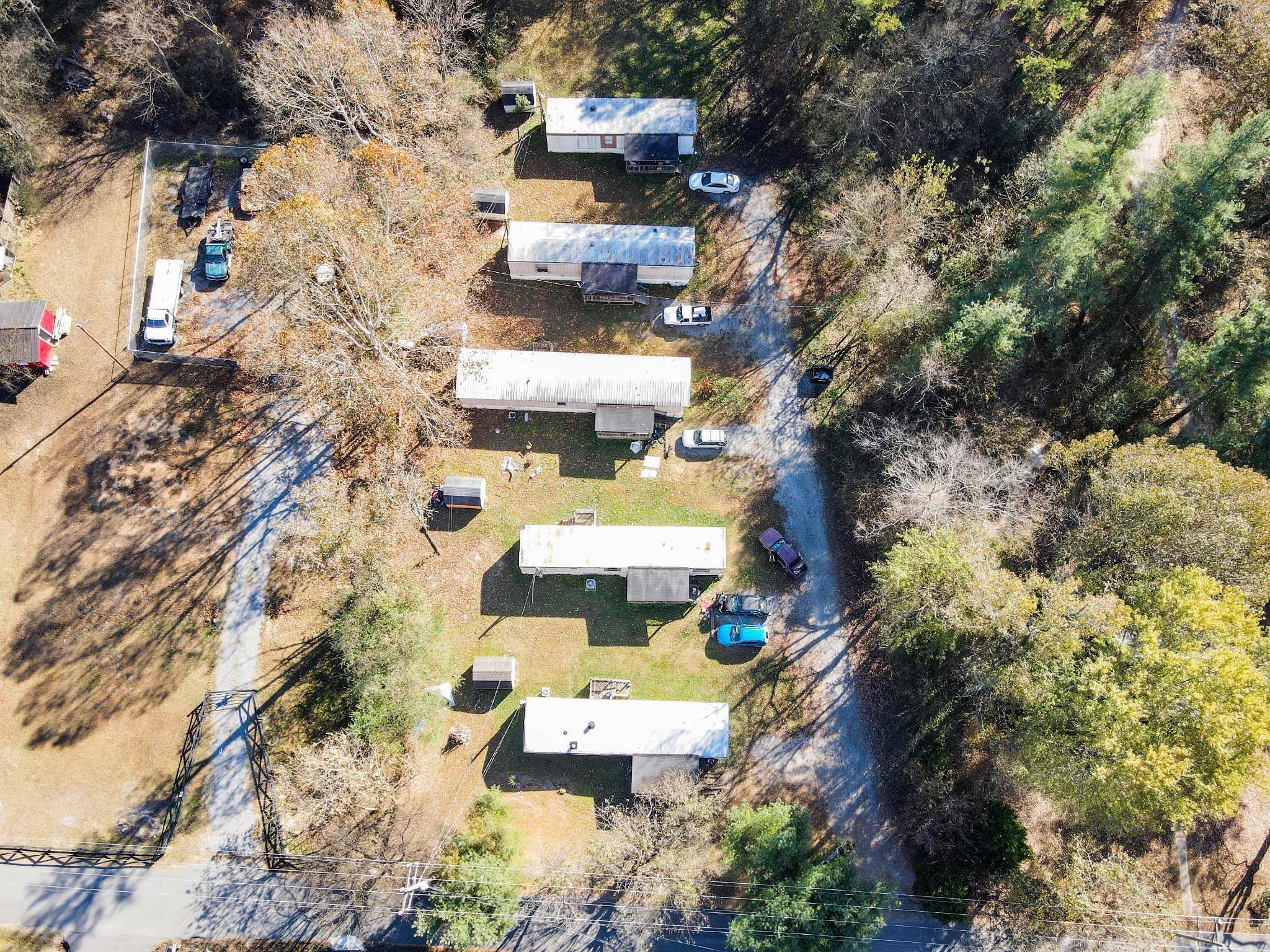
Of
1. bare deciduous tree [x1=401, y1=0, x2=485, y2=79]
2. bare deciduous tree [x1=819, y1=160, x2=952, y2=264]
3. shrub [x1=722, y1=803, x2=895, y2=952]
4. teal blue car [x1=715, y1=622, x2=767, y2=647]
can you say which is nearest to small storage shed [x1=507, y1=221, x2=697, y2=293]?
bare deciduous tree [x1=819, y1=160, x2=952, y2=264]

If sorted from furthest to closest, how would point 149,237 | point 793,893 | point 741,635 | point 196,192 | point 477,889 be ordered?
point 196,192 → point 149,237 → point 741,635 → point 477,889 → point 793,893

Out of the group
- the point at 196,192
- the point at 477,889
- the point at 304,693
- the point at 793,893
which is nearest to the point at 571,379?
the point at 304,693

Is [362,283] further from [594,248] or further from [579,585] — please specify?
[579,585]

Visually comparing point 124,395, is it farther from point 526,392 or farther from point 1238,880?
point 1238,880

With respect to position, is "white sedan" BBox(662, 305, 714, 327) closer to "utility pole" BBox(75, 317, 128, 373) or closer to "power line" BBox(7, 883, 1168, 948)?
"utility pole" BBox(75, 317, 128, 373)

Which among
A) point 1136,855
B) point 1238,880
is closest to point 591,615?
point 1136,855

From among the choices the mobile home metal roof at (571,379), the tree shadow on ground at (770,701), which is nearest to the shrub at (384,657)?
the mobile home metal roof at (571,379)
